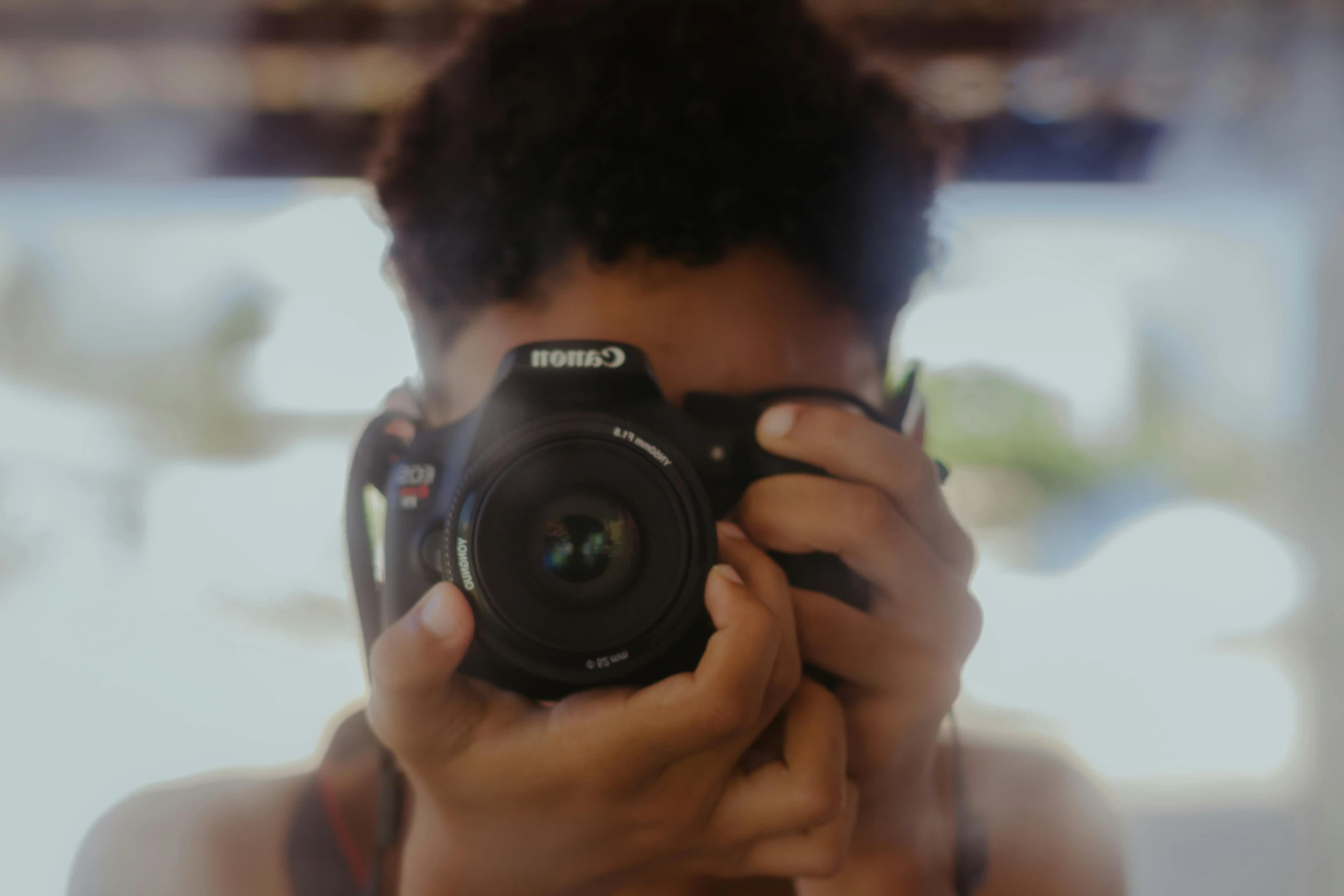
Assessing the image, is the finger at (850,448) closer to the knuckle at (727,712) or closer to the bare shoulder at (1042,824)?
the knuckle at (727,712)

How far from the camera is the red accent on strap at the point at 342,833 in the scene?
0.46 meters

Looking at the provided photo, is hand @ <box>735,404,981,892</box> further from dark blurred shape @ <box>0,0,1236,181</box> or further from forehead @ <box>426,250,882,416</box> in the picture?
dark blurred shape @ <box>0,0,1236,181</box>

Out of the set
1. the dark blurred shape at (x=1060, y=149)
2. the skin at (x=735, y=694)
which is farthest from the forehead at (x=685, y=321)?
the dark blurred shape at (x=1060, y=149)

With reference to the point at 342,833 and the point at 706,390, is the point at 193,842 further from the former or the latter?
the point at 706,390

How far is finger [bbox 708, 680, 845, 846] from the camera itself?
0.29m

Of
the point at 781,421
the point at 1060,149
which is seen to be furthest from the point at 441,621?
the point at 1060,149

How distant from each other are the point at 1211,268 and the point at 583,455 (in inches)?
26.4

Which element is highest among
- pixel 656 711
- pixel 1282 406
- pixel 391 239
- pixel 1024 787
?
pixel 391 239

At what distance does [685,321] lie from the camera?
1.15ft

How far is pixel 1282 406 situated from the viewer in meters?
0.70

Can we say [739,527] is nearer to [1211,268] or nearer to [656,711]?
[656,711]

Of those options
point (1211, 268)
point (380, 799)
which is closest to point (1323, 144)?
point (1211, 268)

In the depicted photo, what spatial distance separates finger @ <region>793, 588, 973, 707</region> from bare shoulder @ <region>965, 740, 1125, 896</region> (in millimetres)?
189

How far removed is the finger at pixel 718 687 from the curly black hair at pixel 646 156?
15 centimetres
